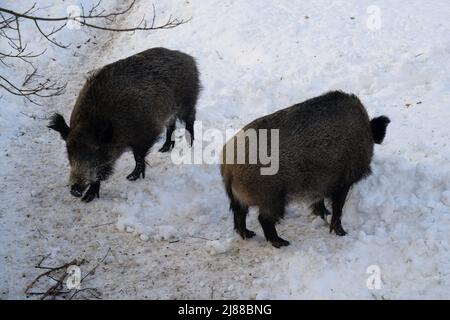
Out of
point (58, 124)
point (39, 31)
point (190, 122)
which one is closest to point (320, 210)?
point (190, 122)

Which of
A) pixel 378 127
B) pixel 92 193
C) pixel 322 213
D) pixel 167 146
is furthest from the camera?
pixel 167 146

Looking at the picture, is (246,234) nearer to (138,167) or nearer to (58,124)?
(138,167)

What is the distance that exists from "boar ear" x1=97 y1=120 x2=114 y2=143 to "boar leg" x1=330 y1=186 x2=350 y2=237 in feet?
9.57

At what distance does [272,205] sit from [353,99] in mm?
1586

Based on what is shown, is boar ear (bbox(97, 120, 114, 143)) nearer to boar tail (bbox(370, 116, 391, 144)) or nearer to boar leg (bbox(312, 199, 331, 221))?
boar leg (bbox(312, 199, 331, 221))

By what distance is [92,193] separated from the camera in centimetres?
674

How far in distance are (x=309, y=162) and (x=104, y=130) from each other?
8.83 ft

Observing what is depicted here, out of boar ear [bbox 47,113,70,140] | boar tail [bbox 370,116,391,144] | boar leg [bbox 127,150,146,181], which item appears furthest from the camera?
boar leg [bbox 127,150,146,181]

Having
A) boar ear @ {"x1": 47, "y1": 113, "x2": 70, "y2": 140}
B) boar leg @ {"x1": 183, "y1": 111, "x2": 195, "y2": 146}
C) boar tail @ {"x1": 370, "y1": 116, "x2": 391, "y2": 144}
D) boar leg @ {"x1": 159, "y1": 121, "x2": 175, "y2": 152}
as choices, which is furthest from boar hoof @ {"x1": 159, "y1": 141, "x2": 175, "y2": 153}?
boar tail @ {"x1": 370, "y1": 116, "x2": 391, "y2": 144}

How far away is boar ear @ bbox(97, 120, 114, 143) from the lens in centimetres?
639

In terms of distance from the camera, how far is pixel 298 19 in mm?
10234

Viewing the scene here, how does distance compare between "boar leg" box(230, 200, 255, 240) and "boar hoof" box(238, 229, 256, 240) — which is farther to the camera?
"boar hoof" box(238, 229, 256, 240)

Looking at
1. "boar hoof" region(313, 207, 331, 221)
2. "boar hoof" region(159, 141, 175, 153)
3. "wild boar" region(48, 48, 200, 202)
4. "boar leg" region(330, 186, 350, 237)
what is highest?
"wild boar" region(48, 48, 200, 202)
